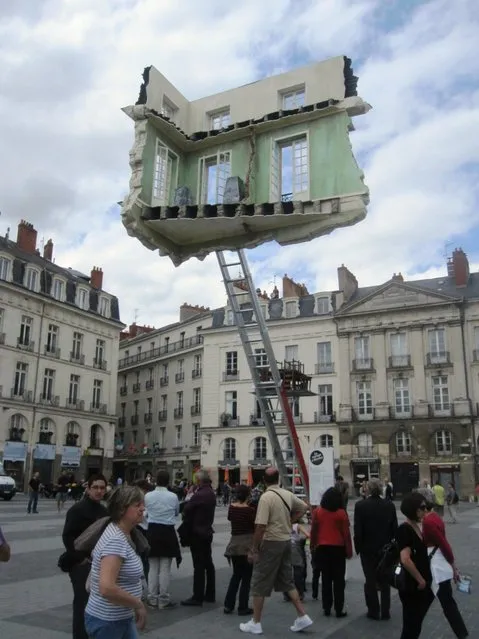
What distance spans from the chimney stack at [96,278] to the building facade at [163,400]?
912 cm

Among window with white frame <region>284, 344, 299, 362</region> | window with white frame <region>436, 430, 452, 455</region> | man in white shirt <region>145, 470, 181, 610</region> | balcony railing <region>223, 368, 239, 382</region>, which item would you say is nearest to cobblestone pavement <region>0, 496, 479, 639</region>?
man in white shirt <region>145, 470, 181, 610</region>

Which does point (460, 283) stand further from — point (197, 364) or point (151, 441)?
point (151, 441)

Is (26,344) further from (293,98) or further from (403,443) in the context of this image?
(293,98)

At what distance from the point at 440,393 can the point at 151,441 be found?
2734 centimetres

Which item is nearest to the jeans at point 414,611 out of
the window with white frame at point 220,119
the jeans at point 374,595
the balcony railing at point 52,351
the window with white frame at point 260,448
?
the jeans at point 374,595

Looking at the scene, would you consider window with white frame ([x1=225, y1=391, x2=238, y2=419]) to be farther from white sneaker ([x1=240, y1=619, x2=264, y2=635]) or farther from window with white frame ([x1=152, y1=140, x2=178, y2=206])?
white sneaker ([x1=240, y1=619, x2=264, y2=635])

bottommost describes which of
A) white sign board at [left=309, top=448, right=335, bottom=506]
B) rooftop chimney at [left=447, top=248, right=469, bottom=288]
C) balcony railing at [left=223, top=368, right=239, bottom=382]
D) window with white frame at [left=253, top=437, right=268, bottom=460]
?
white sign board at [left=309, top=448, right=335, bottom=506]

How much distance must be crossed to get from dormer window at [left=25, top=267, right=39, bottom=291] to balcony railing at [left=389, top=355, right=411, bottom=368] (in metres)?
25.4

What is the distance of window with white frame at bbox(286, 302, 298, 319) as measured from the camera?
157 ft

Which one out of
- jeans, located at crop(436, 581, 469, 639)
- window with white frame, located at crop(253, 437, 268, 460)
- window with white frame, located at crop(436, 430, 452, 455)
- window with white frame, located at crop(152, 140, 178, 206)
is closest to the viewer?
jeans, located at crop(436, 581, 469, 639)

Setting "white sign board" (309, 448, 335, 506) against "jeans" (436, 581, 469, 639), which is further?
"white sign board" (309, 448, 335, 506)

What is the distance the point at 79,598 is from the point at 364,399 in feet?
133

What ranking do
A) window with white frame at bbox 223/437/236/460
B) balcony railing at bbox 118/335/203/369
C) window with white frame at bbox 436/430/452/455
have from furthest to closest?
1. balcony railing at bbox 118/335/203/369
2. window with white frame at bbox 223/437/236/460
3. window with white frame at bbox 436/430/452/455

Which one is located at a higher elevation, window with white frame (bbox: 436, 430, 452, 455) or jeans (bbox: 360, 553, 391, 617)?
window with white frame (bbox: 436, 430, 452, 455)
